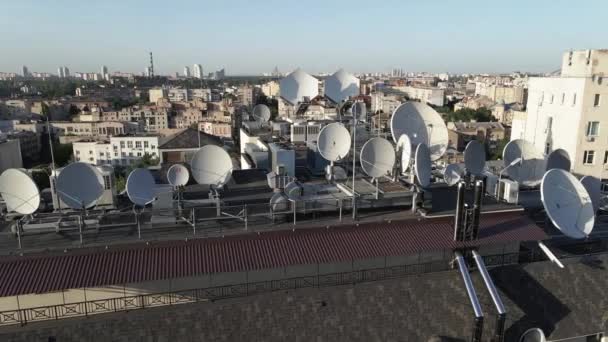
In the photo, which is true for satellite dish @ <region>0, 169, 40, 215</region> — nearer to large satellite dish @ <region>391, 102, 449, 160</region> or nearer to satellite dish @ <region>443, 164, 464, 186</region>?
large satellite dish @ <region>391, 102, 449, 160</region>

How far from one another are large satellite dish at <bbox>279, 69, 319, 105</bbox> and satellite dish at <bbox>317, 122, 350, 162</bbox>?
43.8ft

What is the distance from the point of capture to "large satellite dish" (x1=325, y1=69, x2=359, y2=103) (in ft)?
110

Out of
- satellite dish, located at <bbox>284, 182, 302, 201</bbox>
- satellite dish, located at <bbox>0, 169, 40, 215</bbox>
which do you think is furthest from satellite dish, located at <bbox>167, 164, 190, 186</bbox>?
satellite dish, located at <bbox>0, 169, 40, 215</bbox>

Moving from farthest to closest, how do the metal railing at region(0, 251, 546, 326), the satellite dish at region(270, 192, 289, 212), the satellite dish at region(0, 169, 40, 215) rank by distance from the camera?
the satellite dish at region(270, 192, 289, 212)
the satellite dish at region(0, 169, 40, 215)
the metal railing at region(0, 251, 546, 326)

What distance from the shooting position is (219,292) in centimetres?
1478

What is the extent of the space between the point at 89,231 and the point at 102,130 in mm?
102616

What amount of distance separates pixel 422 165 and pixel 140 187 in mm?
11986

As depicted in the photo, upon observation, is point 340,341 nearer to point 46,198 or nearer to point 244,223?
point 244,223

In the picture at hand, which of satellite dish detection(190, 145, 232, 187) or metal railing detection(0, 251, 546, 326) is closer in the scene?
metal railing detection(0, 251, 546, 326)

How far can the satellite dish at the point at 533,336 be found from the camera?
14.2 meters

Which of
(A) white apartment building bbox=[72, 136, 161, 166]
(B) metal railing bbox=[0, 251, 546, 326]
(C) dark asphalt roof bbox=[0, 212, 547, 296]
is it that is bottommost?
(A) white apartment building bbox=[72, 136, 161, 166]

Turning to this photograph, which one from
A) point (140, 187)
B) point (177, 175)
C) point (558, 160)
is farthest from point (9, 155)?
point (558, 160)

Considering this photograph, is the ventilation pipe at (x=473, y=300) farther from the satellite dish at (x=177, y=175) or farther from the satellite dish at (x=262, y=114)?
the satellite dish at (x=262, y=114)

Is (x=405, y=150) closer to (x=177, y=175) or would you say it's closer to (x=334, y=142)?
(x=334, y=142)
